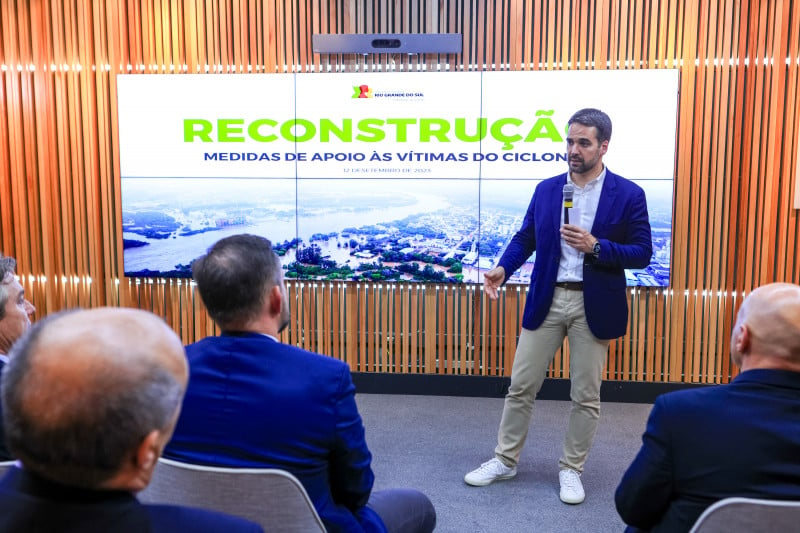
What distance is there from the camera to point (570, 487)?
3479mm

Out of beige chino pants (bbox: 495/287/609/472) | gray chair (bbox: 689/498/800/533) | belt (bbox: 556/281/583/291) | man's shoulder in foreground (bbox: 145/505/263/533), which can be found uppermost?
man's shoulder in foreground (bbox: 145/505/263/533)

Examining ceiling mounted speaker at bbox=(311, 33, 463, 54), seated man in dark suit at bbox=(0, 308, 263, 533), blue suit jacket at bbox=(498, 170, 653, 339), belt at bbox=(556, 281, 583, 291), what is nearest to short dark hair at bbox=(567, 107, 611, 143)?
blue suit jacket at bbox=(498, 170, 653, 339)

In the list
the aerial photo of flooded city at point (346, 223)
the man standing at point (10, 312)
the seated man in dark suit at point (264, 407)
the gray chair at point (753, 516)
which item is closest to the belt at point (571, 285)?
the aerial photo of flooded city at point (346, 223)

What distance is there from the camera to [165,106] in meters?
5.11

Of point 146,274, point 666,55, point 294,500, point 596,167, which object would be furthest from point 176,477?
point 666,55

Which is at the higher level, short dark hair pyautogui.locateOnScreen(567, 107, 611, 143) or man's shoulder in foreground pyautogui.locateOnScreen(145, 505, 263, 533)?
short dark hair pyautogui.locateOnScreen(567, 107, 611, 143)

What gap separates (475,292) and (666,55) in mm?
2242

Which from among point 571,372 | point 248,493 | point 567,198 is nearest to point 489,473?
point 571,372

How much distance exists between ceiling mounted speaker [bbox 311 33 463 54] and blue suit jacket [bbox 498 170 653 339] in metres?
1.80

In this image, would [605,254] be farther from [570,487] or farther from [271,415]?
[271,415]

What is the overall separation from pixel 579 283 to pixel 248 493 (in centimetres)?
242

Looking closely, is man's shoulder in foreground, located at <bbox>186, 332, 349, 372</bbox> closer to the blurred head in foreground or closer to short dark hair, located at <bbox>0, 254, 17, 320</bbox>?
the blurred head in foreground

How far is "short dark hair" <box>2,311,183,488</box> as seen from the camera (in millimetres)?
938

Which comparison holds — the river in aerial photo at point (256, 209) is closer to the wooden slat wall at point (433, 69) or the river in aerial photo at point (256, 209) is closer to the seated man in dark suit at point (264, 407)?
the wooden slat wall at point (433, 69)
